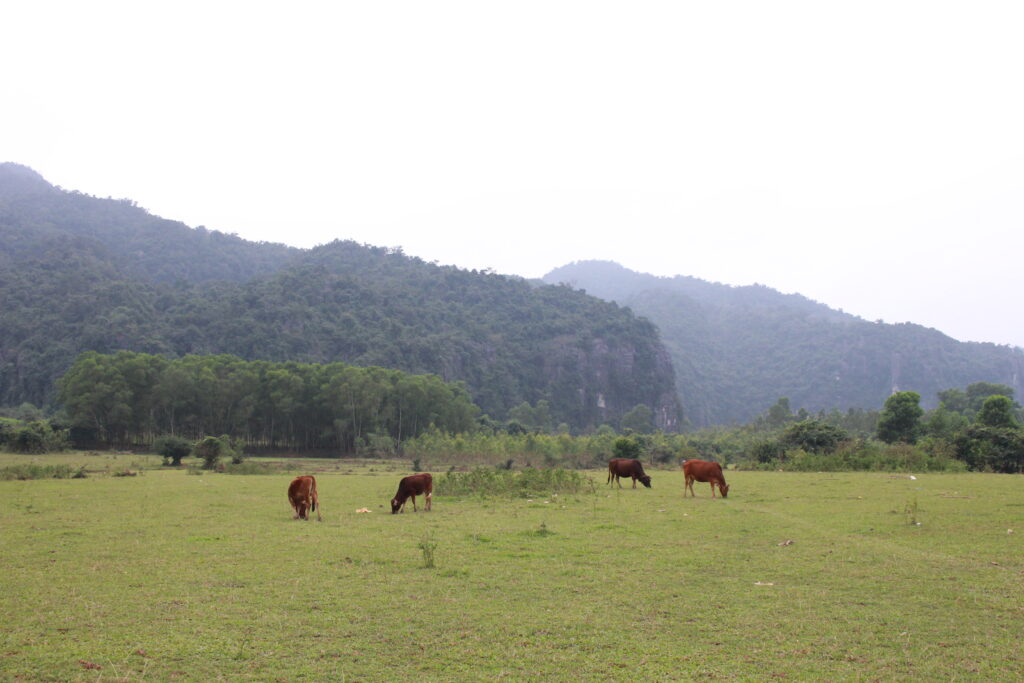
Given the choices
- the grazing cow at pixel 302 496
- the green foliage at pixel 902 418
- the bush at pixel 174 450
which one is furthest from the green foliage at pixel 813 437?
the bush at pixel 174 450

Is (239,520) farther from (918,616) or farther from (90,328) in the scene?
(90,328)

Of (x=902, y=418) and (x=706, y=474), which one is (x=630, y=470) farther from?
(x=902, y=418)

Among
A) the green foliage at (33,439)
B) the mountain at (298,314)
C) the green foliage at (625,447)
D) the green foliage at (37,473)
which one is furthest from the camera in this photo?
the mountain at (298,314)

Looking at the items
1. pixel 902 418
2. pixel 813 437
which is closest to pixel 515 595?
pixel 813 437

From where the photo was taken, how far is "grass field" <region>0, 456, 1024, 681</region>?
6.15 metres

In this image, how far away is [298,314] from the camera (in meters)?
114

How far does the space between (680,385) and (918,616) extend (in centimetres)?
18882

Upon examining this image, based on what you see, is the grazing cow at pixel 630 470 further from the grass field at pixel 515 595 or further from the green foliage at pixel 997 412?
the green foliage at pixel 997 412

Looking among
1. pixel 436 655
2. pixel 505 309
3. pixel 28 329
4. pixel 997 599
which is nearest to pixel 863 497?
pixel 997 599

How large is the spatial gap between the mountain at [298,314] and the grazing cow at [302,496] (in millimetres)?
80989

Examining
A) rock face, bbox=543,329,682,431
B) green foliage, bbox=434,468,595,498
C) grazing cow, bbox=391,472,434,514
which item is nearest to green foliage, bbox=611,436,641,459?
green foliage, bbox=434,468,595,498

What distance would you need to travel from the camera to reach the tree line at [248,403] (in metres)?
52.2

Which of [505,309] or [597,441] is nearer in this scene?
[597,441]

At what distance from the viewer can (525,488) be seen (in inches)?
876
